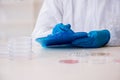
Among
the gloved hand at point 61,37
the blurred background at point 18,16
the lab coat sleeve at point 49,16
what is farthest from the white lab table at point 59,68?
the blurred background at point 18,16

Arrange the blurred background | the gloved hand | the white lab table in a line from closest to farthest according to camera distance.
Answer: the white lab table → the gloved hand → the blurred background

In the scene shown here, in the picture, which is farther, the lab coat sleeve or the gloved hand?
the lab coat sleeve

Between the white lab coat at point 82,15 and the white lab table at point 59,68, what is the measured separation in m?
0.51

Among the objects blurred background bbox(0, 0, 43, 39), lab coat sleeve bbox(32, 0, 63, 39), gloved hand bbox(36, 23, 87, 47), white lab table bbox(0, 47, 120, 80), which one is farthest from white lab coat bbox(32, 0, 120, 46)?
→ blurred background bbox(0, 0, 43, 39)

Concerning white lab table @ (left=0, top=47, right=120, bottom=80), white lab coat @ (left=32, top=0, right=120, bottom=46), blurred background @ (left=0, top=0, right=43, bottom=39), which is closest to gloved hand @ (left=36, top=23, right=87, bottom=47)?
white lab table @ (left=0, top=47, right=120, bottom=80)

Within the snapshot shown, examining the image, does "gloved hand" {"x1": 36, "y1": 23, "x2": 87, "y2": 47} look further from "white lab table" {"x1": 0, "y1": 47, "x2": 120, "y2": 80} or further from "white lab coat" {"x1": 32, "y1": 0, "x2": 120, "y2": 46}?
"white lab coat" {"x1": 32, "y1": 0, "x2": 120, "y2": 46}

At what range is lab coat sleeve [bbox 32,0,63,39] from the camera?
1264mm

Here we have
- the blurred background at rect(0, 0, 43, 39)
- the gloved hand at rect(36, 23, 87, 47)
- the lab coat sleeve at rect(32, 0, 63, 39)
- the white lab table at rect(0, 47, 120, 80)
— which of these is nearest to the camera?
the white lab table at rect(0, 47, 120, 80)

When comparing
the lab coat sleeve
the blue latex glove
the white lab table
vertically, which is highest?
the lab coat sleeve

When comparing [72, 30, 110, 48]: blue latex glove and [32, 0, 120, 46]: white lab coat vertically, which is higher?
[32, 0, 120, 46]: white lab coat

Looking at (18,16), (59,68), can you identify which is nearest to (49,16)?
(59,68)

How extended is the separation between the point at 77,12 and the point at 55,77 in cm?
91

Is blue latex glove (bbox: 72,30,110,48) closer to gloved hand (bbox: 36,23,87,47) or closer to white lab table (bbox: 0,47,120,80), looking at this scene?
gloved hand (bbox: 36,23,87,47)

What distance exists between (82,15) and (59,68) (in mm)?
814
